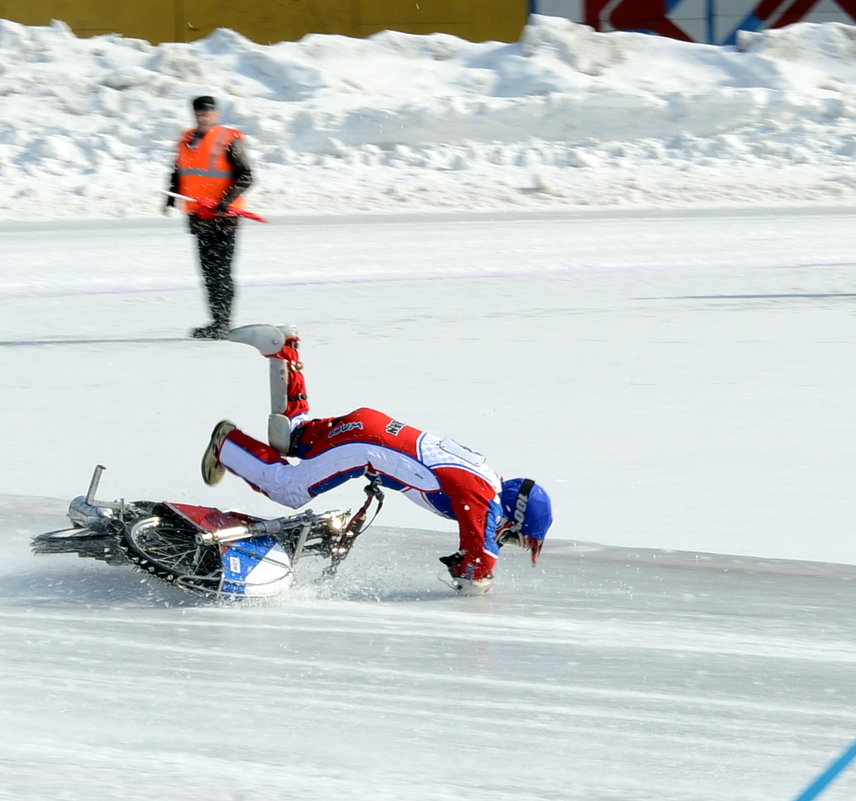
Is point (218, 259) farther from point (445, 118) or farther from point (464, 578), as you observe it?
point (445, 118)

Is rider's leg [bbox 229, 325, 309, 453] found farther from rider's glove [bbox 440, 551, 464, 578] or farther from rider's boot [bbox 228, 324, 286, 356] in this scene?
rider's glove [bbox 440, 551, 464, 578]

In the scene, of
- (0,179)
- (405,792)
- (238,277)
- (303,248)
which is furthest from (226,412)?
(0,179)

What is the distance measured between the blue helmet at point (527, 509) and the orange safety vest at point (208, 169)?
18.5ft

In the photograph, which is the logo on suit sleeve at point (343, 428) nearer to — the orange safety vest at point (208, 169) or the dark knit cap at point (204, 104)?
the orange safety vest at point (208, 169)

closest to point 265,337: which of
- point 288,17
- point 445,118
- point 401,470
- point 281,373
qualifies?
point 281,373

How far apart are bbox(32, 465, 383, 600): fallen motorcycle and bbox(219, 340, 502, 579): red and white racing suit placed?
0.36 ft

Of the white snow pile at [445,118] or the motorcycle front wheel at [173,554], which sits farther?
the white snow pile at [445,118]

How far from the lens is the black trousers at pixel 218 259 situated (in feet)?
31.5

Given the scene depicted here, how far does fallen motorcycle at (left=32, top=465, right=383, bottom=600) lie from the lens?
4293 millimetres

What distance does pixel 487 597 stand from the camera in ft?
14.7

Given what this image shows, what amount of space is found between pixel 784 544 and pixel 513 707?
66.9 inches

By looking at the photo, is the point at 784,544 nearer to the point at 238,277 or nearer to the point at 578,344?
the point at 578,344

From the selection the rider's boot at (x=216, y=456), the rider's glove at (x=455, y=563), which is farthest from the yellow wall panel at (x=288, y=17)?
the rider's glove at (x=455, y=563)

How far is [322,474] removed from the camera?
174 inches
